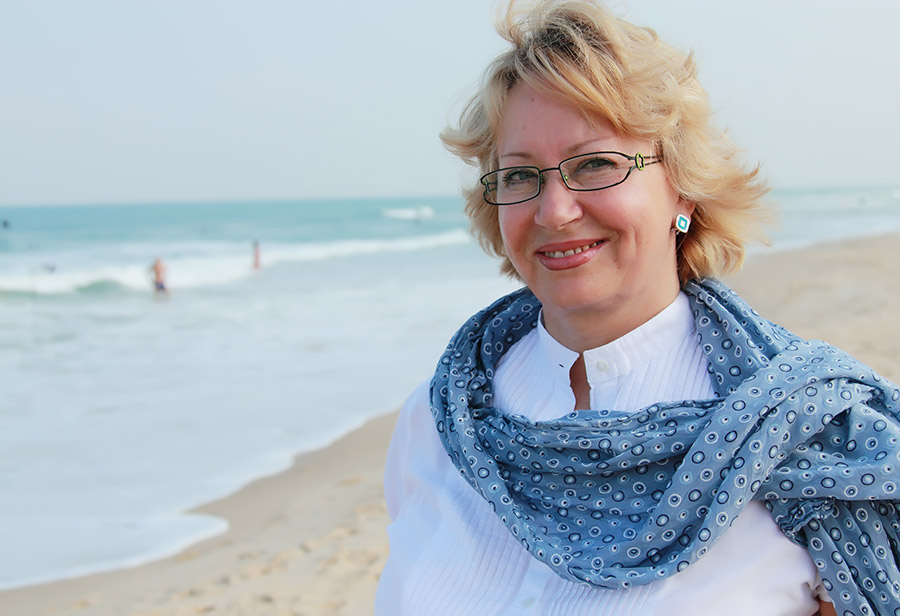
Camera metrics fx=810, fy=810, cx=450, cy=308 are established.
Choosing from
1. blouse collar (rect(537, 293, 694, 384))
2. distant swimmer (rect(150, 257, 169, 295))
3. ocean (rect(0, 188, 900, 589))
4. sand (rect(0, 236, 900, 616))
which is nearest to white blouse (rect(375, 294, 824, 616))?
blouse collar (rect(537, 293, 694, 384))

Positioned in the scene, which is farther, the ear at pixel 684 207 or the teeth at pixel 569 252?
the ear at pixel 684 207

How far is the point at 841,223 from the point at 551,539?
1247 inches

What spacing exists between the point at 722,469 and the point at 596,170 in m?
0.60

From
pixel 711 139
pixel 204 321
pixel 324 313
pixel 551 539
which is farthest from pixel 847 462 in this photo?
pixel 204 321

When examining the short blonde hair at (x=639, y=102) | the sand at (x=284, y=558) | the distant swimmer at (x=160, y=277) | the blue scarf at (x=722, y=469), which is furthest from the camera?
the distant swimmer at (x=160, y=277)

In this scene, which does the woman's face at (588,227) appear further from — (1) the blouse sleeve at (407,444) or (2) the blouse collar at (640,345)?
(1) the blouse sleeve at (407,444)

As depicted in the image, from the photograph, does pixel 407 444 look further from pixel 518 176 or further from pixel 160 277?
pixel 160 277

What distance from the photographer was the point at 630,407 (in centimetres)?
158

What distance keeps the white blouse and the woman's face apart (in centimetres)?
7

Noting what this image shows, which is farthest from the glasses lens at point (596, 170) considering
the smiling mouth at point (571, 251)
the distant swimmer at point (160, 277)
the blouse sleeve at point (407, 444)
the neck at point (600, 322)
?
the distant swimmer at point (160, 277)

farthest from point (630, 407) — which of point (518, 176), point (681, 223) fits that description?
point (518, 176)

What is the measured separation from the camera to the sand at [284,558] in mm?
3617

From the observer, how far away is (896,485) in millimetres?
1260

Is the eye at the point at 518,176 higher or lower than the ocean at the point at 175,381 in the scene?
higher
